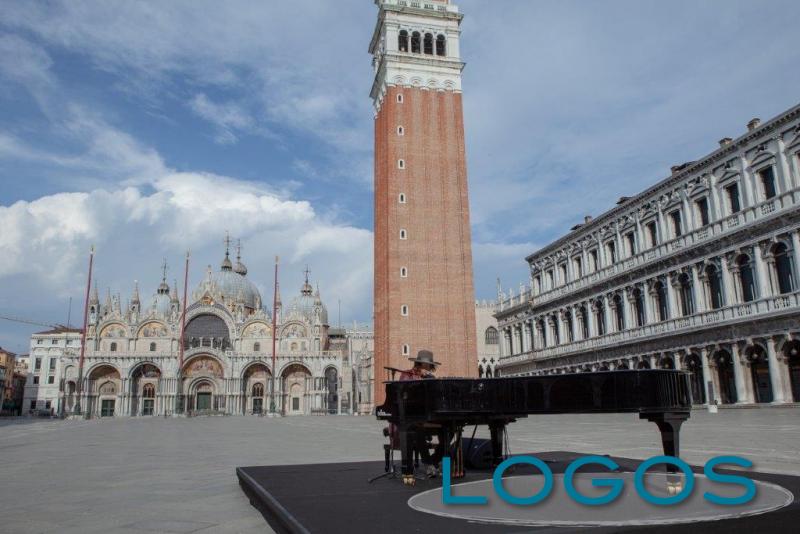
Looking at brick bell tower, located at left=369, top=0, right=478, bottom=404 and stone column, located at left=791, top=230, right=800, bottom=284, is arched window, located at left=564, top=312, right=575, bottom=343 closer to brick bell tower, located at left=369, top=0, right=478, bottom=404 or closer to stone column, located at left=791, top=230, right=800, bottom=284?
brick bell tower, located at left=369, top=0, right=478, bottom=404

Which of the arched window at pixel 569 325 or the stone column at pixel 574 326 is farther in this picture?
the arched window at pixel 569 325

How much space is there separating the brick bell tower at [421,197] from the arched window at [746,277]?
17.6 meters

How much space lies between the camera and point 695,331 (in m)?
30.0

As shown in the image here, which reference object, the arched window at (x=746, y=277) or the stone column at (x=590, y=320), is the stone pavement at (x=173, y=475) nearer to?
the arched window at (x=746, y=277)

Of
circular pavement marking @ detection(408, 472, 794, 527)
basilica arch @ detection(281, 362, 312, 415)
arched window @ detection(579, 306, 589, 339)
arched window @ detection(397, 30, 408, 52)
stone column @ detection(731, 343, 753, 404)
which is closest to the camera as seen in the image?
circular pavement marking @ detection(408, 472, 794, 527)

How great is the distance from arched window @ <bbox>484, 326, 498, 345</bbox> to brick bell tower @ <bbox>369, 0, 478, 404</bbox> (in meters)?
22.0

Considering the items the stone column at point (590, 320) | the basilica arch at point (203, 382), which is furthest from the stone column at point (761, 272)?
the basilica arch at point (203, 382)

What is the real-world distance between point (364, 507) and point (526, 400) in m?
2.16

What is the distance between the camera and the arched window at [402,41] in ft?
150

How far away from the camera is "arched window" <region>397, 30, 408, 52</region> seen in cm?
4581

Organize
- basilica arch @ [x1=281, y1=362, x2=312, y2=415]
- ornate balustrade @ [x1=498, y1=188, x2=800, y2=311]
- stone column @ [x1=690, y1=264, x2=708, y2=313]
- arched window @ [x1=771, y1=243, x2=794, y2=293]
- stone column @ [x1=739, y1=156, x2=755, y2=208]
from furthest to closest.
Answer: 1. basilica arch @ [x1=281, y1=362, x2=312, y2=415]
2. stone column @ [x1=690, y1=264, x2=708, y2=313]
3. stone column @ [x1=739, y1=156, x2=755, y2=208]
4. ornate balustrade @ [x1=498, y1=188, x2=800, y2=311]
5. arched window @ [x1=771, y1=243, x2=794, y2=293]

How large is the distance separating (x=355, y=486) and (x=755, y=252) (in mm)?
25807

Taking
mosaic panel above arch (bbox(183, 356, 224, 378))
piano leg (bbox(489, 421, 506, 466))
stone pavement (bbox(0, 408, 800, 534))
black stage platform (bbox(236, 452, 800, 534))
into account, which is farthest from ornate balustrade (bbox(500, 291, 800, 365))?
mosaic panel above arch (bbox(183, 356, 224, 378))

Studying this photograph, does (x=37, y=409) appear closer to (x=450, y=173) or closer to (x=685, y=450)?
(x=450, y=173)
